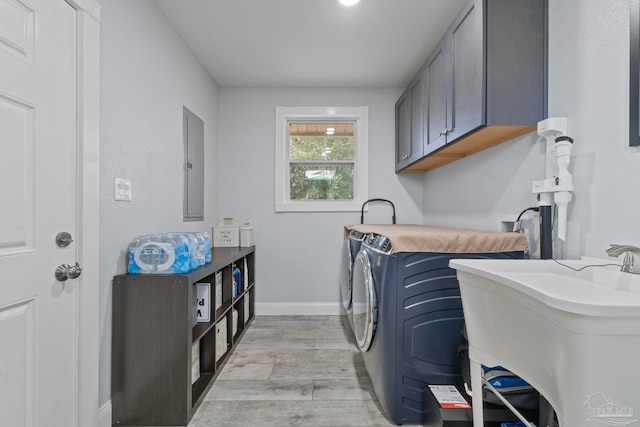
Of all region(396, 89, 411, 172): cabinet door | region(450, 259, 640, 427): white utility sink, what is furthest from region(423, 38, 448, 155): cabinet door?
region(450, 259, 640, 427): white utility sink

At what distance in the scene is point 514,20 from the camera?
1.45 meters

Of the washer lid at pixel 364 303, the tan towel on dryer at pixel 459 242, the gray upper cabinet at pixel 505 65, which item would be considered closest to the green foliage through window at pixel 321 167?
the washer lid at pixel 364 303

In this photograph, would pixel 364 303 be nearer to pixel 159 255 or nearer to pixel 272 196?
pixel 159 255

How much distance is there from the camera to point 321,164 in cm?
326

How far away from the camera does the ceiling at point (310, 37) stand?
6.34 ft

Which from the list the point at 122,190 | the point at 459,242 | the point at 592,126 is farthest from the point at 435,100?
the point at 122,190

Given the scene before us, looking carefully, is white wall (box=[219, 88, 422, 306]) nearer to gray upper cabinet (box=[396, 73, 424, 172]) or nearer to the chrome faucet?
gray upper cabinet (box=[396, 73, 424, 172])

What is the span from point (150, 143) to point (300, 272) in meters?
1.90

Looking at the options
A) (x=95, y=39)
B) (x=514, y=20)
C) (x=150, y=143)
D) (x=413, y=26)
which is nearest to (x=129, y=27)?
(x=95, y=39)

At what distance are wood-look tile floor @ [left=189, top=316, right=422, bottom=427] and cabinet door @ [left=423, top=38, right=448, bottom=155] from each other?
1.68 meters

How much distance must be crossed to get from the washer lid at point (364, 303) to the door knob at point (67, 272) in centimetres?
136

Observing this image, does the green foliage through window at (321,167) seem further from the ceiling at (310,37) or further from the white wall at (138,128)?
the white wall at (138,128)

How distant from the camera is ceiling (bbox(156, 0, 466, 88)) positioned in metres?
1.93

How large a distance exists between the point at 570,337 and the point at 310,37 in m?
2.37
